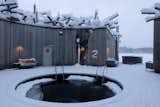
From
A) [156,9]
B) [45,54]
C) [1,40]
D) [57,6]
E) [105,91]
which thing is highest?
[57,6]

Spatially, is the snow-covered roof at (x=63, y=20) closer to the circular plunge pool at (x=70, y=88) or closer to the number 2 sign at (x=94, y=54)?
the number 2 sign at (x=94, y=54)

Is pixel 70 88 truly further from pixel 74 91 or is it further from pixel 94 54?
pixel 94 54

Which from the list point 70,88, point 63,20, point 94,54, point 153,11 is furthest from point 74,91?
point 63,20

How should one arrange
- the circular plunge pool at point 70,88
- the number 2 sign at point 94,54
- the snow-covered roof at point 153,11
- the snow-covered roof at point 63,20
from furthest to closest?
1. the snow-covered roof at point 63,20
2. the number 2 sign at point 94,54
3. the snow-covered roof at point 153,11
4. the circular plunge pool at point 70,88

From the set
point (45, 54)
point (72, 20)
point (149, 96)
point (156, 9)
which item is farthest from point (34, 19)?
point (149, 96)

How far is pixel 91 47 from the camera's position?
47.9 feet

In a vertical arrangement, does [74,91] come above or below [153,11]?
below

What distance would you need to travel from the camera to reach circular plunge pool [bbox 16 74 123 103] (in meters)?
7.71

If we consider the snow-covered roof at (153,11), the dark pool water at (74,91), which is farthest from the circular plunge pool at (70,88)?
the snow-covered roof at (153,11)

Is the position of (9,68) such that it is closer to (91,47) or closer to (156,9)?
(91,47)

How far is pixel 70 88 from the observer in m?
9.51

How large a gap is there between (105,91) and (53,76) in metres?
3.47

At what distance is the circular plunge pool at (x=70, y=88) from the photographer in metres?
7.71

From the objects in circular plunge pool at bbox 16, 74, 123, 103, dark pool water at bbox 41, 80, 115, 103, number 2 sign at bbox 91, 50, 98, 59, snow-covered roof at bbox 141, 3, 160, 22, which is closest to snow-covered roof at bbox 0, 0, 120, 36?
number 2 sign at bbox 91, 50, 98, 59
